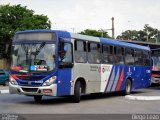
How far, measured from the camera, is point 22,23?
165 feet

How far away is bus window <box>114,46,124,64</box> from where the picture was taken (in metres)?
22.2

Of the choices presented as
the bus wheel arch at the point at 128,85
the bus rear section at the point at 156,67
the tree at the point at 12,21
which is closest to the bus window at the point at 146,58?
the bus wheel arch at the point at 128,85

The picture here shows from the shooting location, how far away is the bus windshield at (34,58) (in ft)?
55.3

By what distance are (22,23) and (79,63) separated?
3286 centimetres

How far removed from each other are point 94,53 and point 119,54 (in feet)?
10.1

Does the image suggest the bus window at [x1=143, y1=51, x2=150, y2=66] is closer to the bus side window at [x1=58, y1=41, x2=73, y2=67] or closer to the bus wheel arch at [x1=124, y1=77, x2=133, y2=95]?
the bus wheel arch at [x1=124, y1=77, x2=133, y2=95]

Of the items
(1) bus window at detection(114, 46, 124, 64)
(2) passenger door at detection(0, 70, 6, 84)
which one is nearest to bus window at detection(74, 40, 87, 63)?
(1) bus window at detection(114, 46, 124, 64)

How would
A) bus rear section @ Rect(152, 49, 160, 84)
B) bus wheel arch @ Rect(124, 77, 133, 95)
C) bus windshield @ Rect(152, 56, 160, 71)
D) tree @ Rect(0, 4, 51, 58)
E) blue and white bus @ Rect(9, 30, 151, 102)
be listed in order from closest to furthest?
blue and white bus @ Rect(9, 30, 151, 102) < bus wheel arch @ Rect(124, 77, 133, 95) < bus rear section @ Rect(152, 49, 160, 84) < bus windshield @ Rect(152, 56, 160, 71) < tree @ Rect(0, 4, 51, 58)

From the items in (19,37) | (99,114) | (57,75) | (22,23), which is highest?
(22,23)

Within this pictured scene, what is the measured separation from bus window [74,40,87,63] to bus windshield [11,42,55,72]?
4.87 ft

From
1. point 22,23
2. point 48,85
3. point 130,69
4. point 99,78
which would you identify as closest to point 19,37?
point 48,85

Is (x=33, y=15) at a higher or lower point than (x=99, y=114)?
higher

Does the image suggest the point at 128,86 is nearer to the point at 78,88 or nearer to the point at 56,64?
the point at 78,88

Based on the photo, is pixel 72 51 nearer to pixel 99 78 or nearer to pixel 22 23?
pixel 99 78
